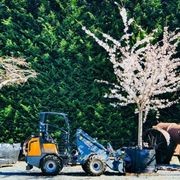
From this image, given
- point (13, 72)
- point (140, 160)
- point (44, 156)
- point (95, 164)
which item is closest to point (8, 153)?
point (13, 72)

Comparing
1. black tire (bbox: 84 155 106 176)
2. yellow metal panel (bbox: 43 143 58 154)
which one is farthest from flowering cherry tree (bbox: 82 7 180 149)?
yellow metal panel (bbox: 43 143 58 154)

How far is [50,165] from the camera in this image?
14.9 meters

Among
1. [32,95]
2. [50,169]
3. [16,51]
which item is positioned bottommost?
[50,169]

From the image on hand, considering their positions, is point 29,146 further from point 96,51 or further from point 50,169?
point 96,51

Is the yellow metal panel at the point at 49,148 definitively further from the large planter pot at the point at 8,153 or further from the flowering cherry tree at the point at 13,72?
the flowering cherry tree at the point at 13,72

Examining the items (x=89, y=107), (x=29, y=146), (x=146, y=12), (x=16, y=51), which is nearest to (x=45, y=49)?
(x=16, y=51)

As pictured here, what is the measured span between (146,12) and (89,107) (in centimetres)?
492

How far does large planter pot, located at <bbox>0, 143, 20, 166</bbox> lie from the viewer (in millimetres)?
18266

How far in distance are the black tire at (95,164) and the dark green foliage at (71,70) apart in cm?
640

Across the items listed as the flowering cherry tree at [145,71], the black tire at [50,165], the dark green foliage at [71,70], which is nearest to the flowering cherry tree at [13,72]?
the dark green foliage at [71,70]

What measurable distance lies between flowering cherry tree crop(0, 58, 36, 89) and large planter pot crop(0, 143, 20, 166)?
272 cm

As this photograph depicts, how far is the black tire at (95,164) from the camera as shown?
48.8 ft

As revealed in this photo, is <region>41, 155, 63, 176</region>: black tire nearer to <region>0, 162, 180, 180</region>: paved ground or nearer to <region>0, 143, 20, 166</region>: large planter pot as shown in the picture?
<region>0, 162, 180, 180</region>: paved ground

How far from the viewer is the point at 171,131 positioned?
19016 millimetres
